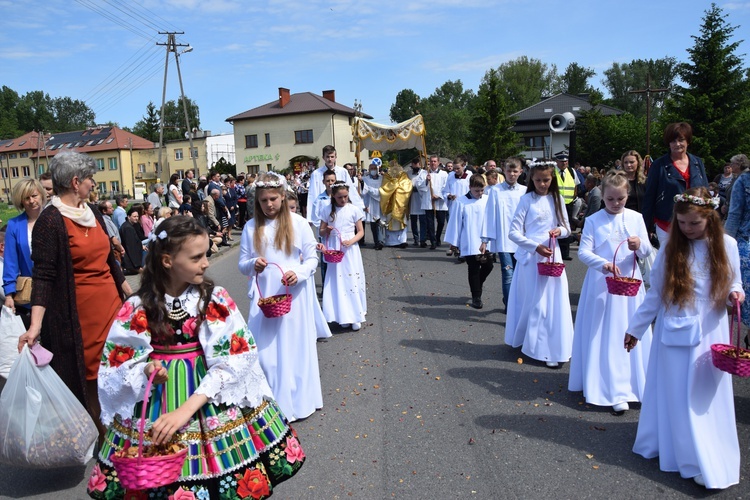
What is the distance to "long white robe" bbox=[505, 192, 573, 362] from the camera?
6352 mm

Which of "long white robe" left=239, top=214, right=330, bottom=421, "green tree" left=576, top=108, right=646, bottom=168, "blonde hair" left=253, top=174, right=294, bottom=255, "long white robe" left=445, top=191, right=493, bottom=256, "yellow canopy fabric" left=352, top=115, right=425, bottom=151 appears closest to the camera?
"long white robe" left=239, top=214, right=330, bottom=421

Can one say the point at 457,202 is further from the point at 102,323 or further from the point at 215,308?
the point at 215,308

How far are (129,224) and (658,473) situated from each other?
1174 centimetres

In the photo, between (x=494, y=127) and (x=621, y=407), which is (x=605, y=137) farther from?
(x=621, y=407)

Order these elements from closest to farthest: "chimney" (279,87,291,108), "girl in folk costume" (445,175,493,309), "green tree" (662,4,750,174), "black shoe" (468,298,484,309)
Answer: "girl in folk costume" (445,175,493,309) < "black shoe" (468,298,484,309) < "green tree" (662,4,750,174) < "chimney" (279,87,291,108)

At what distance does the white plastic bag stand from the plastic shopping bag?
1072 mm

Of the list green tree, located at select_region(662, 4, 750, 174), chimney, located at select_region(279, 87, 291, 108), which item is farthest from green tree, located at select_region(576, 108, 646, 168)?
chimney, located at select_region(279, 87, 291, 108)

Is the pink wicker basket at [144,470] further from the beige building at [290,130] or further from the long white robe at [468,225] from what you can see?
the beige building at [290,130]

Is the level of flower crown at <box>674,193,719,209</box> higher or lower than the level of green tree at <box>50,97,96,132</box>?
lower

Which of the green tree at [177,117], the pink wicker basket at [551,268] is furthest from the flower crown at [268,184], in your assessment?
the green tree at [177,117]

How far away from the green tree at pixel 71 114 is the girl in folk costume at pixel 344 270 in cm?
14356

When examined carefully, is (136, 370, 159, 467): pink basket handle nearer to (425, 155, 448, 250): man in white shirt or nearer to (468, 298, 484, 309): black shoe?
(468, 298, 484, 309): black shoe

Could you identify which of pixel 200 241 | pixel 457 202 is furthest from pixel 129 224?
pixel 200 241

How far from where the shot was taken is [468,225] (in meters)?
10.5
